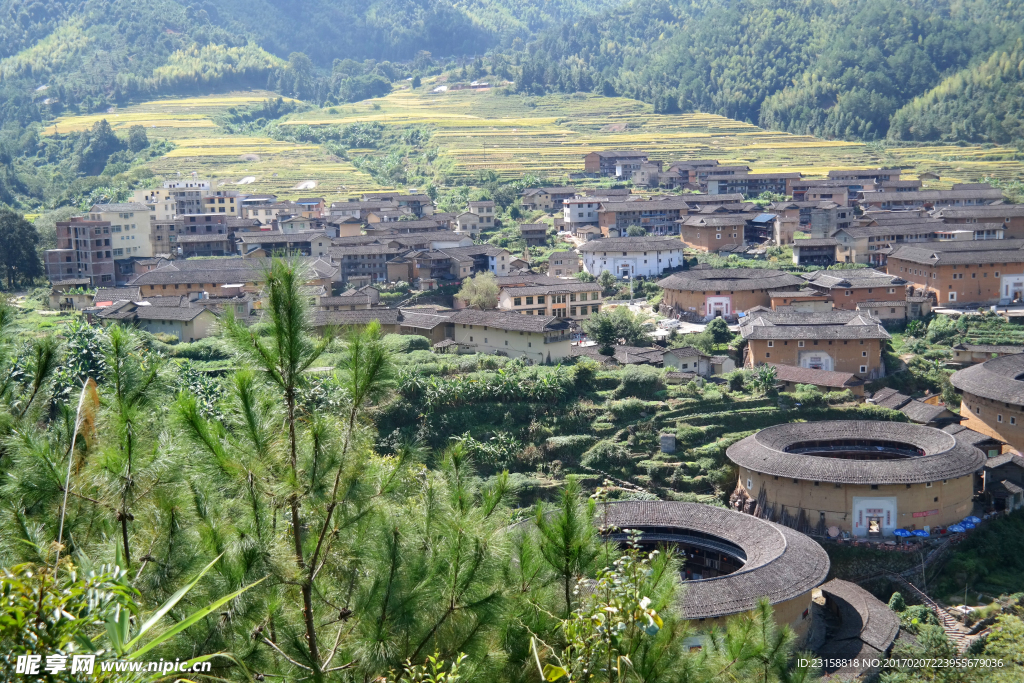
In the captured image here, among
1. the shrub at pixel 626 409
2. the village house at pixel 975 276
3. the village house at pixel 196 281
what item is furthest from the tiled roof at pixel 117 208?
the village house at pixel 975 276

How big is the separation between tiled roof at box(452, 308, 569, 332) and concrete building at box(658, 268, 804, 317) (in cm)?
755

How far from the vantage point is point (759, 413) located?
23312mm

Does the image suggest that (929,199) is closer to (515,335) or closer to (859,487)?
(515,335)

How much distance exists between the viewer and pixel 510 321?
26125 millimetres

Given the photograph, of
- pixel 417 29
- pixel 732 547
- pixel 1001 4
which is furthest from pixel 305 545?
pixel 417 29

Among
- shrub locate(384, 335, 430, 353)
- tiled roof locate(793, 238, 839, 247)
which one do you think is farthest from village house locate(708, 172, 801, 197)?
shrub locate(384, 335, 430, 353)

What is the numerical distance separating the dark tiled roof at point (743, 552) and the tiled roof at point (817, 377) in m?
8.03

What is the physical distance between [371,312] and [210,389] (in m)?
8.31

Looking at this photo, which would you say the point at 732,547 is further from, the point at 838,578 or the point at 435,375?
the point at 435,375

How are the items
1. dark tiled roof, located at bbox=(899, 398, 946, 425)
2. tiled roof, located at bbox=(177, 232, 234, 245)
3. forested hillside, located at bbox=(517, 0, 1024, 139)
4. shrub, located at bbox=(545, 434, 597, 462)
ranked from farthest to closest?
forested hillside, located at bbox=(517, 0, 1024, 139) → tiled roof, located at bbox=(177, 232, 234, 245) → dark tiled roof, located at bbox=(899, 398, 946, 425) → shrub, located at bbox=(545, 434, 597, 462)

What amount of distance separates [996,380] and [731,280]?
10639 millimetres

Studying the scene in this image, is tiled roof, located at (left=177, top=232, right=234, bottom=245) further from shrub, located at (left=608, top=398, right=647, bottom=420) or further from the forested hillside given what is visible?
the forested hillside

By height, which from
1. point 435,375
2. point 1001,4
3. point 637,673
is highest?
point 1001,4

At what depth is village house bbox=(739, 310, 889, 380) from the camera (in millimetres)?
26984
